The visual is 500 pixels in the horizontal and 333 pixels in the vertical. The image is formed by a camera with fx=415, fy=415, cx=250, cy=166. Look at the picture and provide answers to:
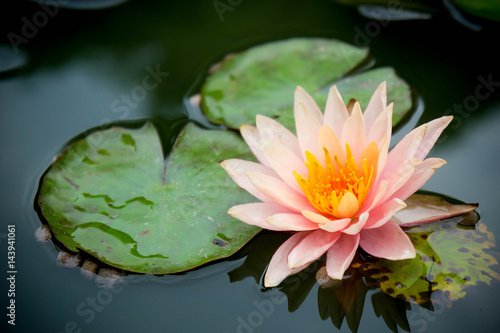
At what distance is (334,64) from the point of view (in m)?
3.34

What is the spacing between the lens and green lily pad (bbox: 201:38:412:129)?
10.1 ft

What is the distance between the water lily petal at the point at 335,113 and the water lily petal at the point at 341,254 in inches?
24.8

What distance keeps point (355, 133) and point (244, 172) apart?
2.15ft

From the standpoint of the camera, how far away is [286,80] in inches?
130

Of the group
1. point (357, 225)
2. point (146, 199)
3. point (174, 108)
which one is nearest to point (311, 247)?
point (357, 225)

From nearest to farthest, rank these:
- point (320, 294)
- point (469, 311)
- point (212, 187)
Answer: point (469, 311), point (320, 294), point (212, 187)

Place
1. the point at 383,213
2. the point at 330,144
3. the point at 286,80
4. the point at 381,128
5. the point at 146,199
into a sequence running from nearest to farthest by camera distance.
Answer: the point at 383,213 < the point at 381,128 < the point at 330,144 < the point at 146,199 < the point at 286,80

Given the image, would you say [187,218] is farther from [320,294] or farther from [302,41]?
[302,41]

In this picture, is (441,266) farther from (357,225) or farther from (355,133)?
(355,133)

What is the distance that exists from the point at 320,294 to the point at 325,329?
7.3 inches

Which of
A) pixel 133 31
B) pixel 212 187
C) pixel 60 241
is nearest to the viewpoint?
pixel 60 241

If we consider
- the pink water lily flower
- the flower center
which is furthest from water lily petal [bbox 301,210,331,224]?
the flower center

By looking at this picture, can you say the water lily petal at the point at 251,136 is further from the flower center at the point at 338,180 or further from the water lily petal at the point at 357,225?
the water lily petal at the point at 357,225

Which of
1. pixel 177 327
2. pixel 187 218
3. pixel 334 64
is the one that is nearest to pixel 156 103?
pixel 187 218
